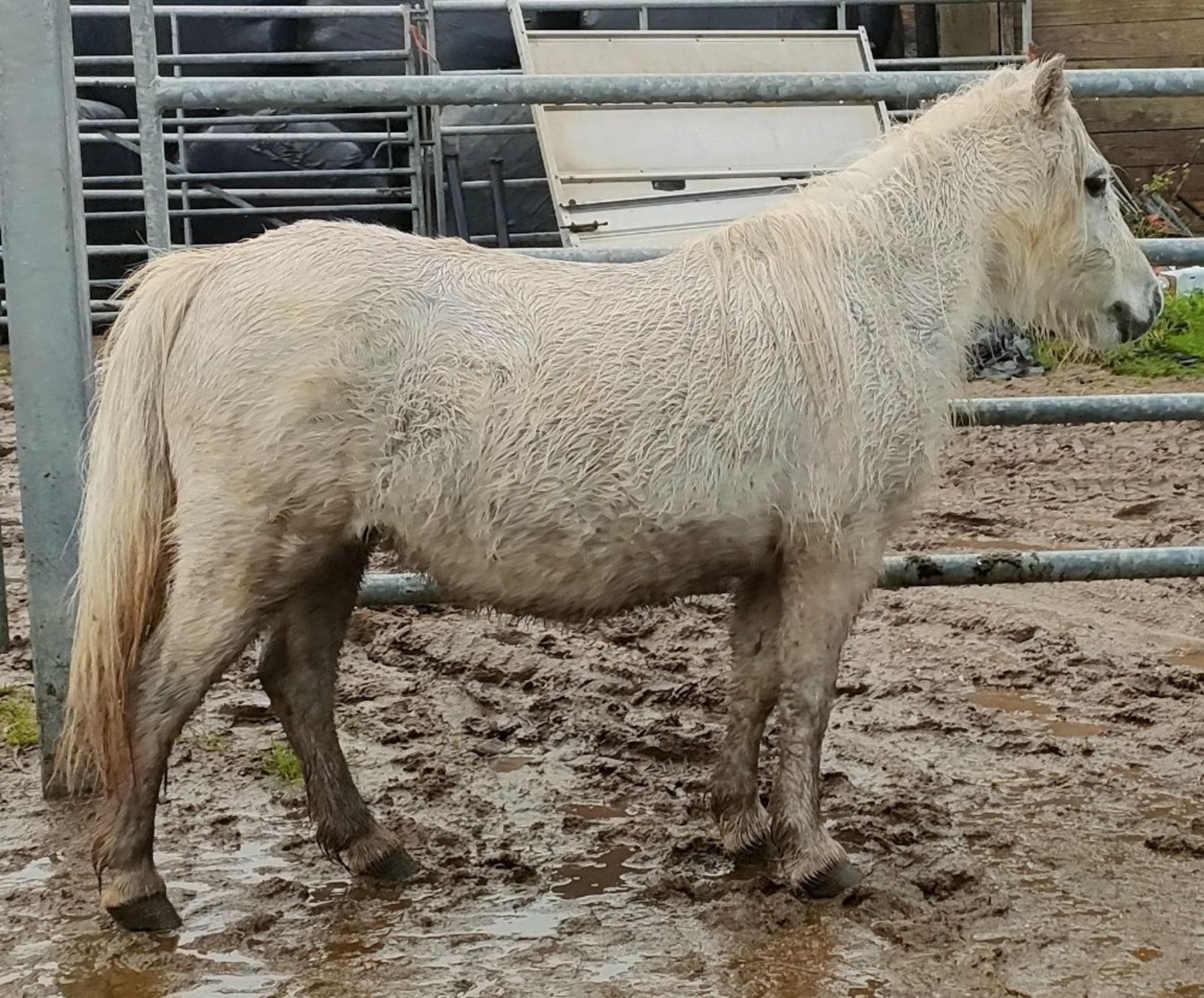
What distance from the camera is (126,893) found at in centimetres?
295

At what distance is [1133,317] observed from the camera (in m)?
3.46

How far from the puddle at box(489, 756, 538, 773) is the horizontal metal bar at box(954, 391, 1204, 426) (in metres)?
1.44

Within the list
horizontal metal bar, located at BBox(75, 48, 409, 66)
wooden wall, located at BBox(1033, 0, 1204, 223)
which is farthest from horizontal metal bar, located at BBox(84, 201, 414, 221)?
wooden wall, located at BBox(1033, 0, 1204, 223)

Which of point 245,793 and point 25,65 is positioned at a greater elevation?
point 25,65

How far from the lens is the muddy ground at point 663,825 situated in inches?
111

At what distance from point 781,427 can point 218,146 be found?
7690mm

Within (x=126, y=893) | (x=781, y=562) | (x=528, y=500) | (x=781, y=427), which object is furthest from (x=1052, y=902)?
(x=126, y=893)

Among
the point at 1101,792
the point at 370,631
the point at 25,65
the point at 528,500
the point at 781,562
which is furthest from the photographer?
the point at 370,631

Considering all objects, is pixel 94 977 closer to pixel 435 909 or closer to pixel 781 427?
pixel 435 909

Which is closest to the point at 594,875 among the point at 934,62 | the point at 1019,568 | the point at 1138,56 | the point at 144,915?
the point at 144,915

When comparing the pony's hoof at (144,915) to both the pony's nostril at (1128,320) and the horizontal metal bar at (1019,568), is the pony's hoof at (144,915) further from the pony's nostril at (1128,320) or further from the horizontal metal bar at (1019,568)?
the pony's nostril at (1128,320)

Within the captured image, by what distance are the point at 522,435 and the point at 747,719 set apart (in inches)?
35.2

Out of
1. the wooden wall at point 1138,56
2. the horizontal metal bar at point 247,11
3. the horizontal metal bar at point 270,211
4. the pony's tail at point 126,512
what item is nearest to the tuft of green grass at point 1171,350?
the wooden wall at point 1138,56

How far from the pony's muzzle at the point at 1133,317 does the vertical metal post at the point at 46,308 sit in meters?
2.41
